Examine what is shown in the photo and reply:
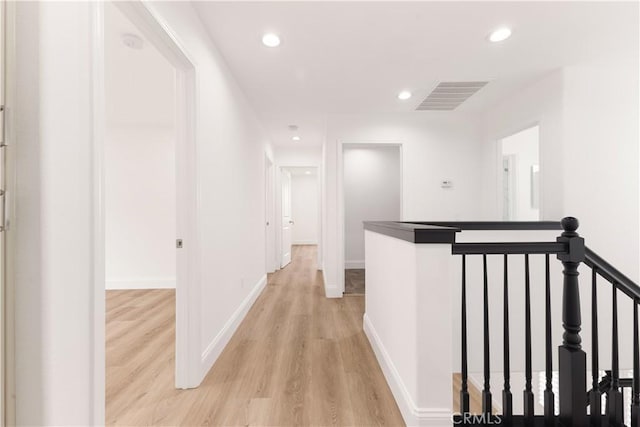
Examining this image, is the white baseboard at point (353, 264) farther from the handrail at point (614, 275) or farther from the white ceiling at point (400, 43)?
the handrail at point (614, 275)

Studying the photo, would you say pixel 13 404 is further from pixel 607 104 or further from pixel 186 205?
pixel 607 104

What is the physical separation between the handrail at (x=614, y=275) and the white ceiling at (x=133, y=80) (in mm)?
2839

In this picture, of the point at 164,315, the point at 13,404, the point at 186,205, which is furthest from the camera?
the point at 164,315

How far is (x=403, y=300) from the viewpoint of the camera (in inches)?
64.3

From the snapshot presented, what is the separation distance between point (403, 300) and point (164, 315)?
270 cm

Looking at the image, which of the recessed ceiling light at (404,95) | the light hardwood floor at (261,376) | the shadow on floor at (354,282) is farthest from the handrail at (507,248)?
the shadow on floor at (354,282)

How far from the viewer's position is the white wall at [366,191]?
6.15 meters

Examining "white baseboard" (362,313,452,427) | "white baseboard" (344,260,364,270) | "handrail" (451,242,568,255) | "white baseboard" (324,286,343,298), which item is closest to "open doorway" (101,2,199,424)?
"white baseboard" (362,313,452,427)

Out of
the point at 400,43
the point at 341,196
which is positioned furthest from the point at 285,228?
the point at 400,43

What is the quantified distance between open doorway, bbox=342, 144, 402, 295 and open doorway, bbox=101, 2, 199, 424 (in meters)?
3.34

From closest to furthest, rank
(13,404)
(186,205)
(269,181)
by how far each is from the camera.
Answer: (13,404)
(186,205)
(269,181)

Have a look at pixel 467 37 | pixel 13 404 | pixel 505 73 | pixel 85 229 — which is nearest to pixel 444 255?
pixel 85 229

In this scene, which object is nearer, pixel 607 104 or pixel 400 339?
pixel 400 339

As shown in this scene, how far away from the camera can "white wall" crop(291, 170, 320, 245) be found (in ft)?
33.7
